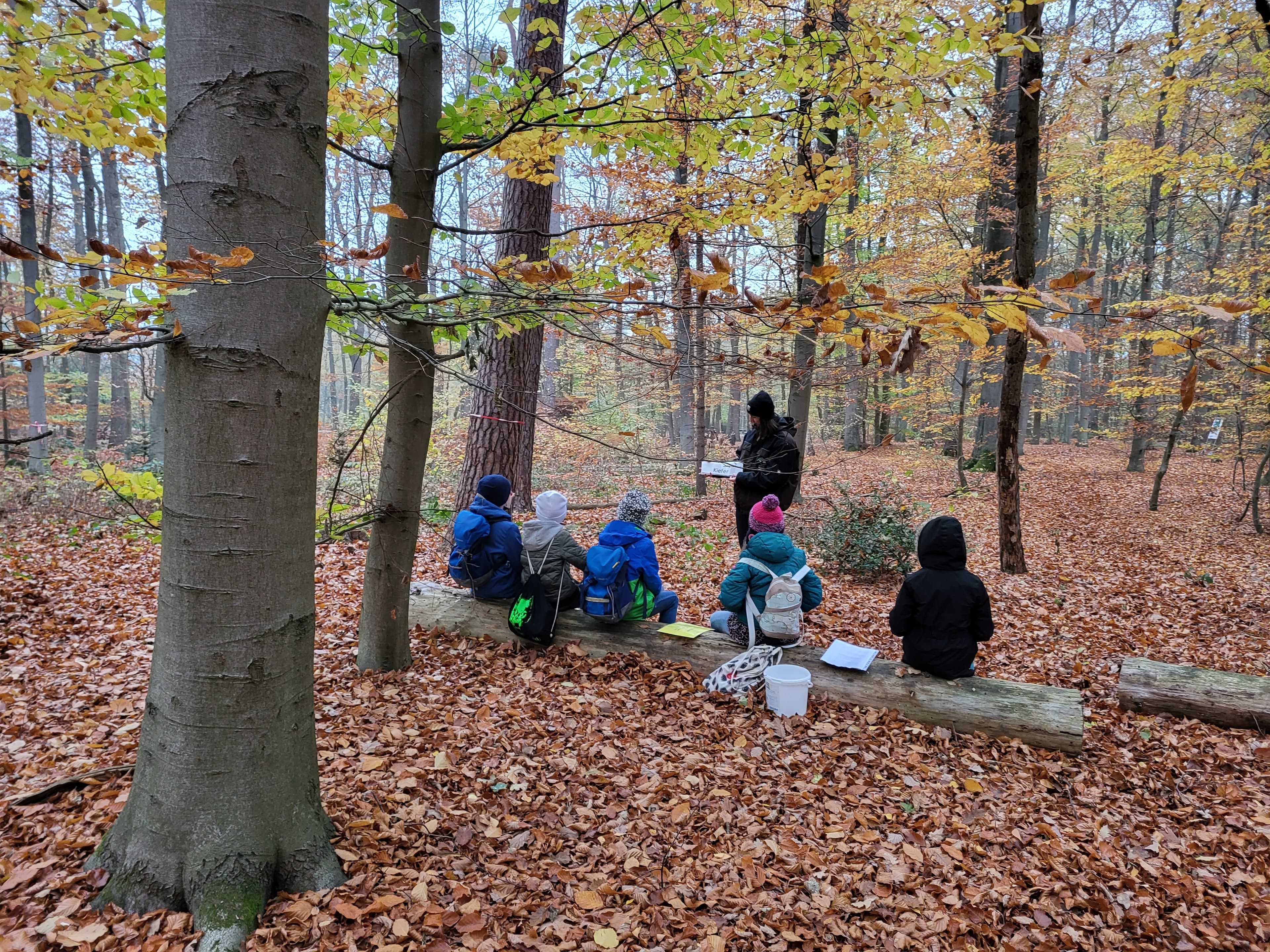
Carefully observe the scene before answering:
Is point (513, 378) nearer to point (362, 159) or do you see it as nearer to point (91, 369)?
point (362, 159)

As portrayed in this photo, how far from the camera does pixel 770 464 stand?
6.62 meters

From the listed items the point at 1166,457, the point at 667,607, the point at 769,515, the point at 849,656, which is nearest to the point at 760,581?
the point at 769,515

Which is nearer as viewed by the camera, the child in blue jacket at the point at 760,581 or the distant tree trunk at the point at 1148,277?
the child in blue jacket at the point at 760,581

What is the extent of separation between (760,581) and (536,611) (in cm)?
175

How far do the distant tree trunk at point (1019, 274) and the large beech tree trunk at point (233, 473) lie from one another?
21.2 ft

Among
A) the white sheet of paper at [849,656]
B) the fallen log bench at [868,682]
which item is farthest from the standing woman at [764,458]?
the fallen log bench at [868,682]

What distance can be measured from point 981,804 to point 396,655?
3.80m

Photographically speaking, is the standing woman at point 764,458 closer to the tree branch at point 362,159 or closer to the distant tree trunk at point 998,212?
the tree branch at point 362,159

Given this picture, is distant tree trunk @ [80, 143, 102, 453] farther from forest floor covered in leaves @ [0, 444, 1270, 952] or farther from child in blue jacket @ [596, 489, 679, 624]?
child in blue jacket @ [596, 489, 679, 624]

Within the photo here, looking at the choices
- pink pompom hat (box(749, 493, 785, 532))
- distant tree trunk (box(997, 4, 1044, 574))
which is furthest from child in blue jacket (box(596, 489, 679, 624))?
distant tree trunk (box(997, 4, 1044, 574))

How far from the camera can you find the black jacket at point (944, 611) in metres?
4.21

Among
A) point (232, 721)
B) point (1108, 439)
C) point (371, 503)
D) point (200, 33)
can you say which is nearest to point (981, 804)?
point (232, 721)

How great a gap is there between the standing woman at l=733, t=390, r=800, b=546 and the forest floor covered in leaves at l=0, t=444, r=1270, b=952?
153cm

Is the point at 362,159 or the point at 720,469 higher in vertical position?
the point at 362,159
